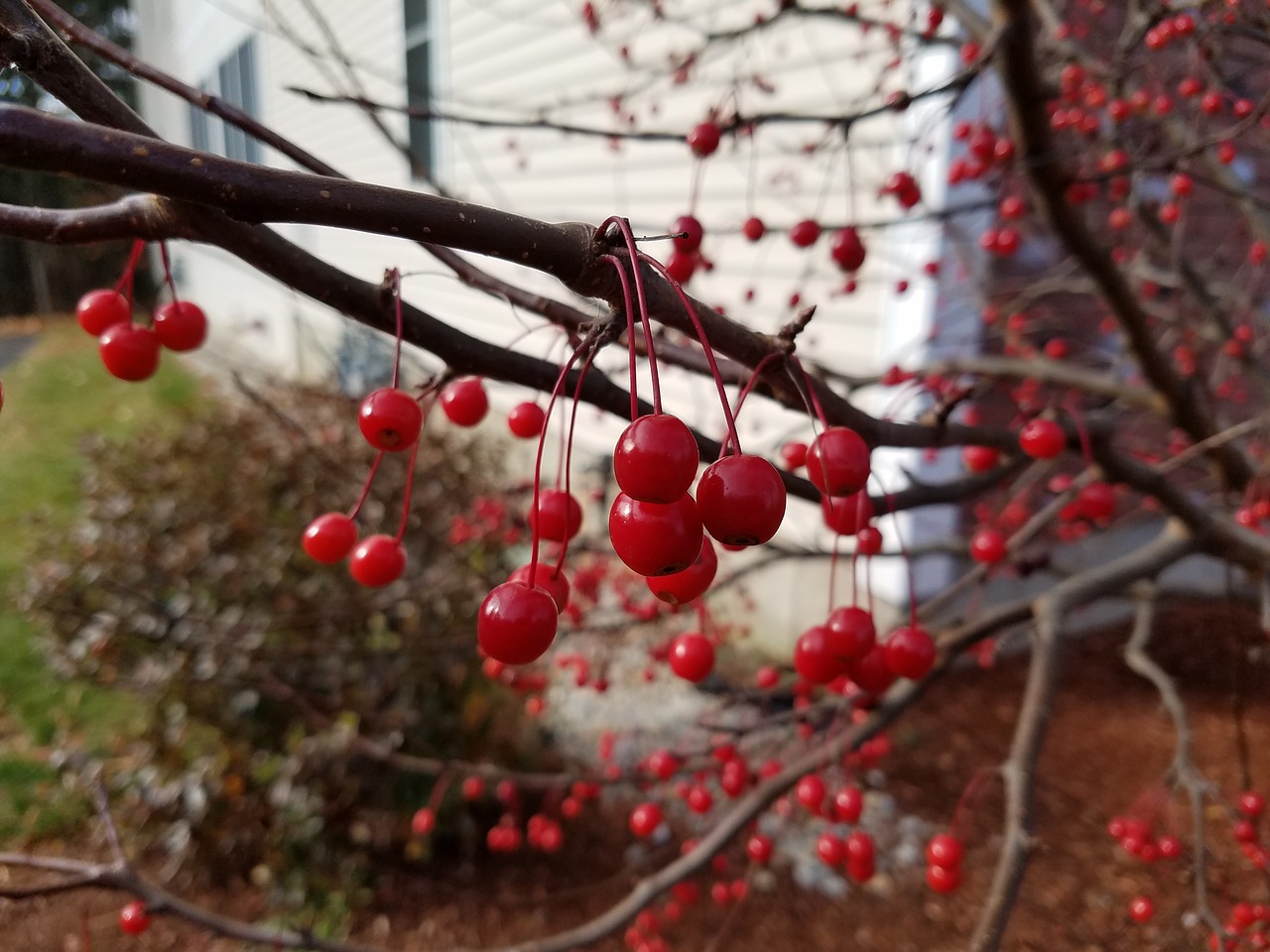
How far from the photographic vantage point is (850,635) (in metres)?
1.17

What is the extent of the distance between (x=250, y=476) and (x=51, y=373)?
10.1m

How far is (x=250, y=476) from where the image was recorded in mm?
3838

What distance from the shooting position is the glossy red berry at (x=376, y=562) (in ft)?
4.04

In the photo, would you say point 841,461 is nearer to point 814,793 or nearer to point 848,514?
point 848,514

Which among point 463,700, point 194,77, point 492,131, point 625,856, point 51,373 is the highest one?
→ point 194,77

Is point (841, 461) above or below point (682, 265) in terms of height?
below

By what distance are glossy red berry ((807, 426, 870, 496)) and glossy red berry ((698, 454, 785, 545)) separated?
20 cm

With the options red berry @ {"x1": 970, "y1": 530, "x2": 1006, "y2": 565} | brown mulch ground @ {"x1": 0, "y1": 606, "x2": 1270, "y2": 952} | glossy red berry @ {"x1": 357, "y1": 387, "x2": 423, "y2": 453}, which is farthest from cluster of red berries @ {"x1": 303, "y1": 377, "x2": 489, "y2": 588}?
brown mulch ground @ {"x1": 0, "y1": 606, "x2": 1270, "y2": 952}

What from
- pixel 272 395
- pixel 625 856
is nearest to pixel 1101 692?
pixel 625 856

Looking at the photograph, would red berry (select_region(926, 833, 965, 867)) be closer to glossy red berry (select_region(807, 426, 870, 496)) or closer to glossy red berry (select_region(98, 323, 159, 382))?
glossy red berry (select_region(807, 426, 870, 496))

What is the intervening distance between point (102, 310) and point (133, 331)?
5.4 inches

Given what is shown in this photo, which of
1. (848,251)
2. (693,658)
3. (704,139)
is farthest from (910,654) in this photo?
(704,139)

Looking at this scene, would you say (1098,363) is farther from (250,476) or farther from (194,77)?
(194,77)

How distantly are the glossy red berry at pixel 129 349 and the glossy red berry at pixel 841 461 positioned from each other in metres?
1.01
